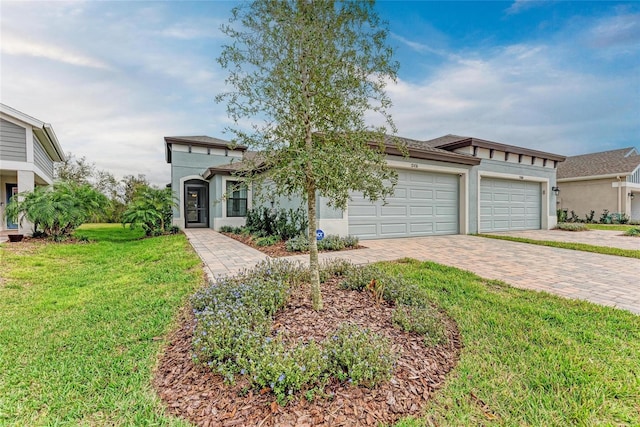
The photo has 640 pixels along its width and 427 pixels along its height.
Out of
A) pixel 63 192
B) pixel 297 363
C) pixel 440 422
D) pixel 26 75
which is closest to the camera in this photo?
pixel 440 422

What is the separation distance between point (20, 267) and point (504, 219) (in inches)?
622

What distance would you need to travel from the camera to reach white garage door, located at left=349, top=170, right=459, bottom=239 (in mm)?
9234

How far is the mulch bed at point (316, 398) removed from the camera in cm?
184

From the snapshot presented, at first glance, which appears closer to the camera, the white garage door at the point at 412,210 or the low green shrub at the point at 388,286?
the low green shrub at the point at 388,286

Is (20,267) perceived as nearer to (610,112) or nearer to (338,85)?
(338,85)

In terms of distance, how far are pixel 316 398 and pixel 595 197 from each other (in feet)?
82.9

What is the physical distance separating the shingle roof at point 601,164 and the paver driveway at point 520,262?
54.0 ft

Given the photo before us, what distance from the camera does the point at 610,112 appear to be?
15.0m

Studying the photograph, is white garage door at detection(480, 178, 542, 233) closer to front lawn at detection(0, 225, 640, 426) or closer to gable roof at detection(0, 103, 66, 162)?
front lawn at detection(0, 225, 640, 426)

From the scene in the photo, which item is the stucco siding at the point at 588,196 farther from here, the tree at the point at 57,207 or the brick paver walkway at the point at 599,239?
the tree at the point at 57,207

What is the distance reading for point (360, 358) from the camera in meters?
2.14

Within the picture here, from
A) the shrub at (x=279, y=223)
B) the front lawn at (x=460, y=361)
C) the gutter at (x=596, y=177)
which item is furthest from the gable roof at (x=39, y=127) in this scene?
the gutter at (x=596, y=177)

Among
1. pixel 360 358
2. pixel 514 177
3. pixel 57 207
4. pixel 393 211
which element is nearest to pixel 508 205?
pixel 514 177


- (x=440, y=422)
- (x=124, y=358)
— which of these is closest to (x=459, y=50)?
(x=440, y=422)
